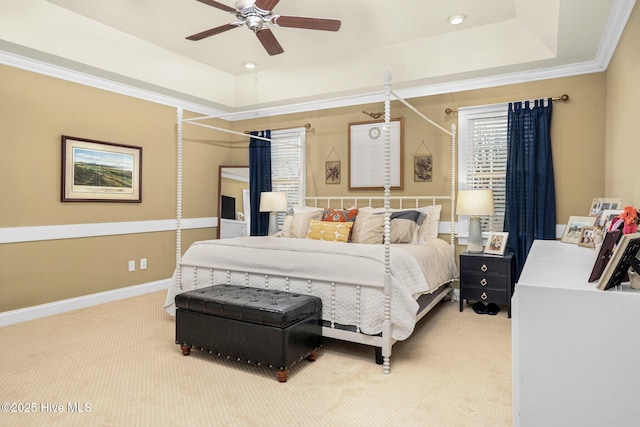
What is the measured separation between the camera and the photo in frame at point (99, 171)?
13.4 feet

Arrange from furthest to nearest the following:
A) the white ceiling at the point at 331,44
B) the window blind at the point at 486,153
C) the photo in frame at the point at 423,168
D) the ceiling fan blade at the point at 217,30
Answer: the photo in frame at the point at 423,168 < the window blind at the point at 486,153 < the white ceiling at the point at 331,44 < the ceiling fan blade at the point at 217,30

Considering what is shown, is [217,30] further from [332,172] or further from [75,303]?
[75,303]

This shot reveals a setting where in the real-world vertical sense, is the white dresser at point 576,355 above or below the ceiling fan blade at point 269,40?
below

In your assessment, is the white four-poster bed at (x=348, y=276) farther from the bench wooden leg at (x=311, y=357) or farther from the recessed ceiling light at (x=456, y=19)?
the recessed ceiling light at (x=456, y=19)

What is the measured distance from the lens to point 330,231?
4141 millimetres

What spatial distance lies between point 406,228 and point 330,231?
0.78m

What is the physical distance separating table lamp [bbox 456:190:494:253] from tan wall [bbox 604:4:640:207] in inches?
39.0

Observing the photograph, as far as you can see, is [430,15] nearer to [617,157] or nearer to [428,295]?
[617,157]

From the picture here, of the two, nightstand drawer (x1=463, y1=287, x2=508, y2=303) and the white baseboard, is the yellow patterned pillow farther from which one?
the white baseboard

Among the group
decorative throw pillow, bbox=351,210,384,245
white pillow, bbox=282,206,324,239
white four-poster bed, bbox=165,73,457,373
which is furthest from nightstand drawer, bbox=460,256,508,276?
white pillow, bbox=282,206,324,239

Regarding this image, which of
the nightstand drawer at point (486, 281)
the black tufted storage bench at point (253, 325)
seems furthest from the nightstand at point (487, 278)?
the black tufted storage bench at point (253, 325)

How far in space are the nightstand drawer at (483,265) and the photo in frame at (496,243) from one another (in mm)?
135

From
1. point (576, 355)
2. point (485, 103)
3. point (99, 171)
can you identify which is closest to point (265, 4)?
point (576, 355)

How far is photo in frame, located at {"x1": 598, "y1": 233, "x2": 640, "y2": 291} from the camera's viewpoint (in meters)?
Result: 1.17
